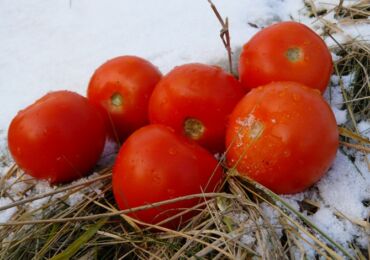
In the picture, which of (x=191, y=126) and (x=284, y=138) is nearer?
(x=284, y=138)

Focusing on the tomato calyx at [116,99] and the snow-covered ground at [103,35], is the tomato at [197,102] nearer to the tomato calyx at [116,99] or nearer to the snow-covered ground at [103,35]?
the tomato calyx at [116,99]

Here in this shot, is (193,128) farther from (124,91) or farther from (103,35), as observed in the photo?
(103,35)

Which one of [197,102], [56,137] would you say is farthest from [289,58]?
[56,137]

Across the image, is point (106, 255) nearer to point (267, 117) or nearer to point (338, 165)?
point (267, 117)

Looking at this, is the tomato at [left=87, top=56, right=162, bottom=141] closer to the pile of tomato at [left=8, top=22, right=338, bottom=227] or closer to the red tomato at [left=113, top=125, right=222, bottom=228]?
the pile of tomato at [left=8, top=22, right=338, bottom=227]

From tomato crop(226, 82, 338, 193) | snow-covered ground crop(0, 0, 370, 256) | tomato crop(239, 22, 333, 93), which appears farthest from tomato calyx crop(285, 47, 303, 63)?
snow-covered ground crop(0, 0, 370, 256)

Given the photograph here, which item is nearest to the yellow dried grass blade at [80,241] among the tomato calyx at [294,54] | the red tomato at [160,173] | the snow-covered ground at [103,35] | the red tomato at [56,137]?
the red tomato at [160,173]
